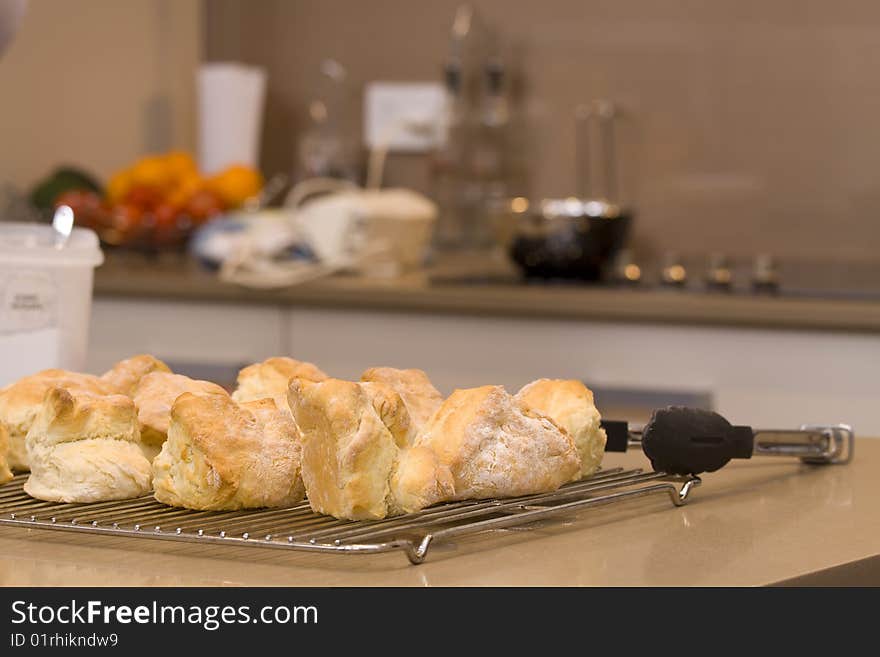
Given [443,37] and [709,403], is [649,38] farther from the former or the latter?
[709,403]

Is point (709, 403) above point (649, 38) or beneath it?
beneath

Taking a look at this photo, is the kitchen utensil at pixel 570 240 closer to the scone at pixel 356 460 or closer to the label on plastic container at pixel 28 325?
the label on plastic container at pixel 28 325

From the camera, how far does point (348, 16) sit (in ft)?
9.94

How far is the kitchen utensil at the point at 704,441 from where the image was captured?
828 mm

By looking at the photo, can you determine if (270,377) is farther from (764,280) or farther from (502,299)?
(764,280)

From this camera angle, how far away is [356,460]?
0.71m

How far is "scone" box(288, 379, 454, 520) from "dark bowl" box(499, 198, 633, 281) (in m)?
1.61

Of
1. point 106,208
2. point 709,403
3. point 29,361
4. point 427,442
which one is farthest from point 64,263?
point 106,208

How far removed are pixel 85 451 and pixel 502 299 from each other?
141 cm

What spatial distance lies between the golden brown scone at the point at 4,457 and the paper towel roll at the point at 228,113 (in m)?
2.20

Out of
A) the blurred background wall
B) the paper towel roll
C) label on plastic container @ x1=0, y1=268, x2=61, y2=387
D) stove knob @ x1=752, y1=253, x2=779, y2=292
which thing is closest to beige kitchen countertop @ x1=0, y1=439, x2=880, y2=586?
label on plastic container @ x1=0, y1=268, x2=61, y2=387

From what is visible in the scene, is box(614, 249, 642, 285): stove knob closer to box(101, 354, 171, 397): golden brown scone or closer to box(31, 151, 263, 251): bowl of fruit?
box(31, 151, 263, 251): bowl of fruit

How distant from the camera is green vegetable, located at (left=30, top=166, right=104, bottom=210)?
2693 millimetres

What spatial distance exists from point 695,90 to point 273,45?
3.04 ft
